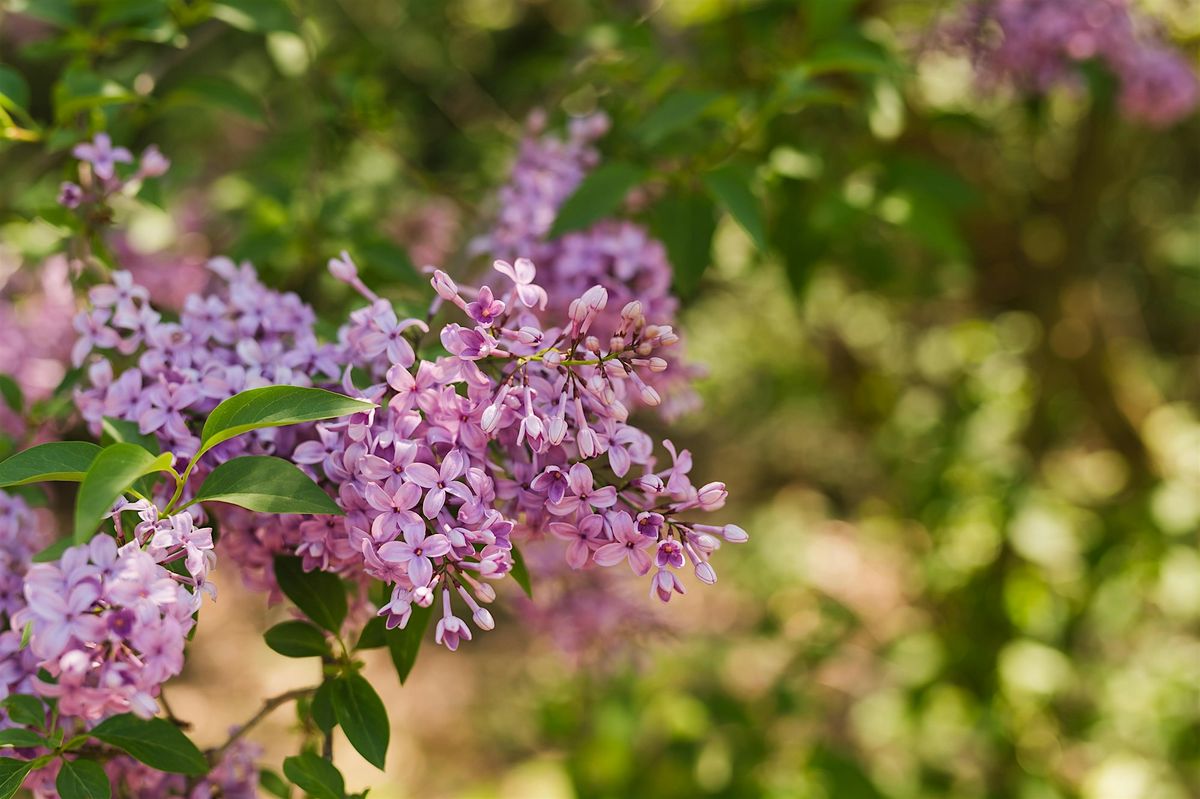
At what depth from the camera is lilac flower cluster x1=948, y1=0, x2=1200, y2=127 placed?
1.85 m

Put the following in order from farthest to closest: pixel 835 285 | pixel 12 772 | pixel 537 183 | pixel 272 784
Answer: pixel 835 285 → pixel 537 183 → pixel 272 784 → pixel 12 772

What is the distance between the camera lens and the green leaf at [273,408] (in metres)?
0.84

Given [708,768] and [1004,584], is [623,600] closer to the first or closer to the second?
[708,768]

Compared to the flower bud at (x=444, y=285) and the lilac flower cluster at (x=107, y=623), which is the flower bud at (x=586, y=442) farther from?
the lilac flower cluster at (x=107, y=623)

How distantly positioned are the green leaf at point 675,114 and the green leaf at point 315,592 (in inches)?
25.7

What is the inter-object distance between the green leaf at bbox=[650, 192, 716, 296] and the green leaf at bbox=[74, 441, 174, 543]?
2.57 ft

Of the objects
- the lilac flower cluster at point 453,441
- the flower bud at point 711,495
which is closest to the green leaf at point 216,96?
the lilac flower cluster at point 453,441

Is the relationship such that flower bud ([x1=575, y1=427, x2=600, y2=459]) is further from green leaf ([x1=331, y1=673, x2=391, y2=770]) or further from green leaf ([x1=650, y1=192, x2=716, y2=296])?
green leaf ([x1=650, y1=192, x2=716, y2=296])

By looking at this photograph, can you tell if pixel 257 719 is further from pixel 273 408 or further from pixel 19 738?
pixel 273 408

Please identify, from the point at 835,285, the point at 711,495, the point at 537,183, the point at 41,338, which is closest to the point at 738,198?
the point at 537,183

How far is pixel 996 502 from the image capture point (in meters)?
2.43

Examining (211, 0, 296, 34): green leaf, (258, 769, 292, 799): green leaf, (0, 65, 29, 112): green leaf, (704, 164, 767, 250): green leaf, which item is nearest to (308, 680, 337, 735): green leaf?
(258, 769, 292, 799): green leaf

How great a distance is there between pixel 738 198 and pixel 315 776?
2.71ft

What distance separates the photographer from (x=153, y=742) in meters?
0.92
